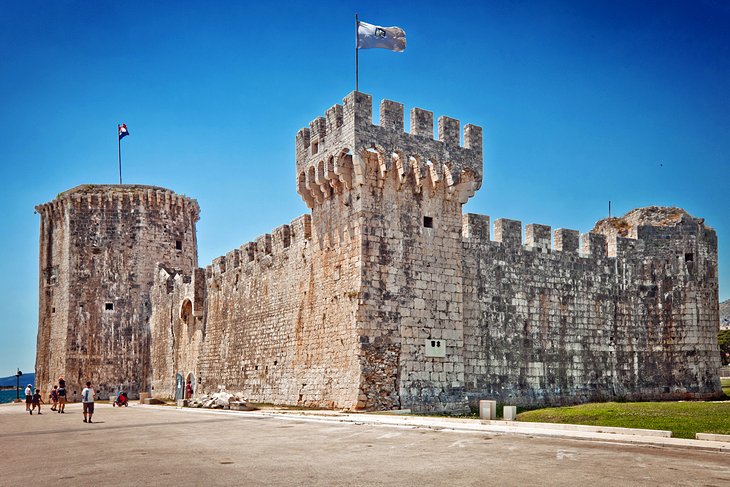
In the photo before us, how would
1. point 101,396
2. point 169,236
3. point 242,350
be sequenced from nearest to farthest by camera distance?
point 242,350 → point 101,396 → point 169,236

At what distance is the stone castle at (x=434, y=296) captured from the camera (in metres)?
20.3

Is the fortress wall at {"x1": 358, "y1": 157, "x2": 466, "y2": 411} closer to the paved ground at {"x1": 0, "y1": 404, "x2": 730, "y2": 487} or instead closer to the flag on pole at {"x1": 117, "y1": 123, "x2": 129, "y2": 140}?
the paved ground at {"x1": 0, "y1": 404, "x2": 730, "y2": 487}

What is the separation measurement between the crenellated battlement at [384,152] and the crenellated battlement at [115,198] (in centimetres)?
2199

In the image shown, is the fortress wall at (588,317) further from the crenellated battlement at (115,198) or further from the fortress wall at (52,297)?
the fortress wall at (52,297)

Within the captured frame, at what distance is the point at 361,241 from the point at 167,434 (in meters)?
7.64

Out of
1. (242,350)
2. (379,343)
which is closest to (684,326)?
(379,343)

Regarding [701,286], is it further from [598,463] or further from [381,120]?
[598,463]

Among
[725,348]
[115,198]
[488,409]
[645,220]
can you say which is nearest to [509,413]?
[488,409]

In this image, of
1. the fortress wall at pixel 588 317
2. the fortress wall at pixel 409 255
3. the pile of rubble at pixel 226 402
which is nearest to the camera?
the fortress wall at pixel 409 255

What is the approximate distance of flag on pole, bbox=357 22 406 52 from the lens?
20.9 m

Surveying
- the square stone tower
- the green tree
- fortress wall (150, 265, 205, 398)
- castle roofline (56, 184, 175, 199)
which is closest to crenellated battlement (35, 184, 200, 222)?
castle roofline (56, 184, 175, 199)

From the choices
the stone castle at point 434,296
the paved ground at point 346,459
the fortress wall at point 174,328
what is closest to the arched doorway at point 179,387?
the fortress wall at point 174,328

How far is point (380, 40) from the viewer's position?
21.0 m

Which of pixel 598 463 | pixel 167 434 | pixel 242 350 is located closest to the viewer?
pixel 598 463
